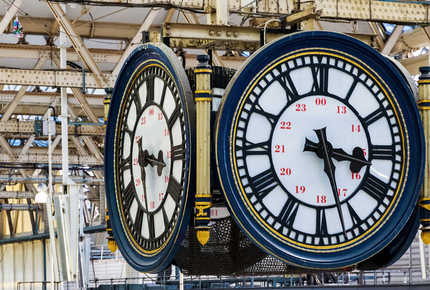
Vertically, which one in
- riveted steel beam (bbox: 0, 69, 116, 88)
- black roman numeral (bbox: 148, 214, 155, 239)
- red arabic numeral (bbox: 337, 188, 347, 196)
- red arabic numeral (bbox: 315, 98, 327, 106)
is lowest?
black roman numeral (bbox: 148, 214, 155, 239)

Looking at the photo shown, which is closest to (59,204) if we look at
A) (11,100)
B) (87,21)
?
(87,21)

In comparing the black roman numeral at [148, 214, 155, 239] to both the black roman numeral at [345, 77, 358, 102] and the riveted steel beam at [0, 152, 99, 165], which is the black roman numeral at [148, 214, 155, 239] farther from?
the riveted steel beam at [0, 152, 99, 165]

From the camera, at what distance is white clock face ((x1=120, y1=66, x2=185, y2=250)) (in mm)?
3115

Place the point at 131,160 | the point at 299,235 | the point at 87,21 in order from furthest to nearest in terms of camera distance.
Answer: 1. the point at 87,21
2. the point at 131,160
3. the point at 299,235

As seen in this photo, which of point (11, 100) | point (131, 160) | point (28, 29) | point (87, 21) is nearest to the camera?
point (131, 160)

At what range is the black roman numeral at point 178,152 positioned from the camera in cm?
305

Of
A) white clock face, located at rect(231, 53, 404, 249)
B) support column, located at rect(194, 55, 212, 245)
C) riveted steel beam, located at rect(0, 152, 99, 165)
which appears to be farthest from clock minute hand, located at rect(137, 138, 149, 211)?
riveted steel beam, located at rect(0, 152, 99, 165)

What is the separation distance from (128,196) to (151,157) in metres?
0.34

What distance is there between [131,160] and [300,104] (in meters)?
0.94

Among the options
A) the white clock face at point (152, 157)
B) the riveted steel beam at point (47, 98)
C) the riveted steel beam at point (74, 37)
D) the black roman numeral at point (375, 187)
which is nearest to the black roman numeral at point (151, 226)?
the white clock face at point (152, 157)

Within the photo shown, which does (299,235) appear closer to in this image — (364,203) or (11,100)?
(364,203)

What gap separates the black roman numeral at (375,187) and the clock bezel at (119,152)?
2.55 ft

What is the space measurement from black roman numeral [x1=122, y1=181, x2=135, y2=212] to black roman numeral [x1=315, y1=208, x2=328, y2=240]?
38.1 inches

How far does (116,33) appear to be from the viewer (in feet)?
68.5
